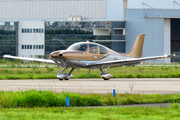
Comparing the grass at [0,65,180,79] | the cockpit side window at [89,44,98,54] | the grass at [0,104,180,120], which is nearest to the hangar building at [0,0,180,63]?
the grass at [0,65,180,79]

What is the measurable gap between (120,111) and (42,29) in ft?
235

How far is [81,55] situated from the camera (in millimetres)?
23594

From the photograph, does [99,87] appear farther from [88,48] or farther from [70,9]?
[70,9]

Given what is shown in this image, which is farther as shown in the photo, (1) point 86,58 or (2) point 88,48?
(2) point 88,48

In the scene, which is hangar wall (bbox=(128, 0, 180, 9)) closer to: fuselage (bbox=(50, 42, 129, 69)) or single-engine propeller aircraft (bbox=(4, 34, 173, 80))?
single-engine propeller aircraft (bbox=(4, 34, 173, 80))

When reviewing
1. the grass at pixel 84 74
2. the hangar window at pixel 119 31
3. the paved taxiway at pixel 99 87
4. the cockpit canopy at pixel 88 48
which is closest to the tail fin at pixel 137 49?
the grass at pixel 84 74

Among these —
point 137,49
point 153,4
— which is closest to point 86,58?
point 137,49

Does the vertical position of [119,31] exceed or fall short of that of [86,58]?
it exceeds it

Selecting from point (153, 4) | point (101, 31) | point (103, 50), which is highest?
point (153, 4)

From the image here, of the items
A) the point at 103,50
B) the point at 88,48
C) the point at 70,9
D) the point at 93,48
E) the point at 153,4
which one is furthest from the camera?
the point at 70,9

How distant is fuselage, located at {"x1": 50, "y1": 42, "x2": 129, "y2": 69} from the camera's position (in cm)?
2251

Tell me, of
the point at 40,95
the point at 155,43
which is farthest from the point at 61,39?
the point at 40,95

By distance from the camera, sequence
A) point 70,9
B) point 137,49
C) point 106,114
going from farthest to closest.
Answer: point 70,9 → point 137,49 → point 106,114

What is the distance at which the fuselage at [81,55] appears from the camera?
22511mm
